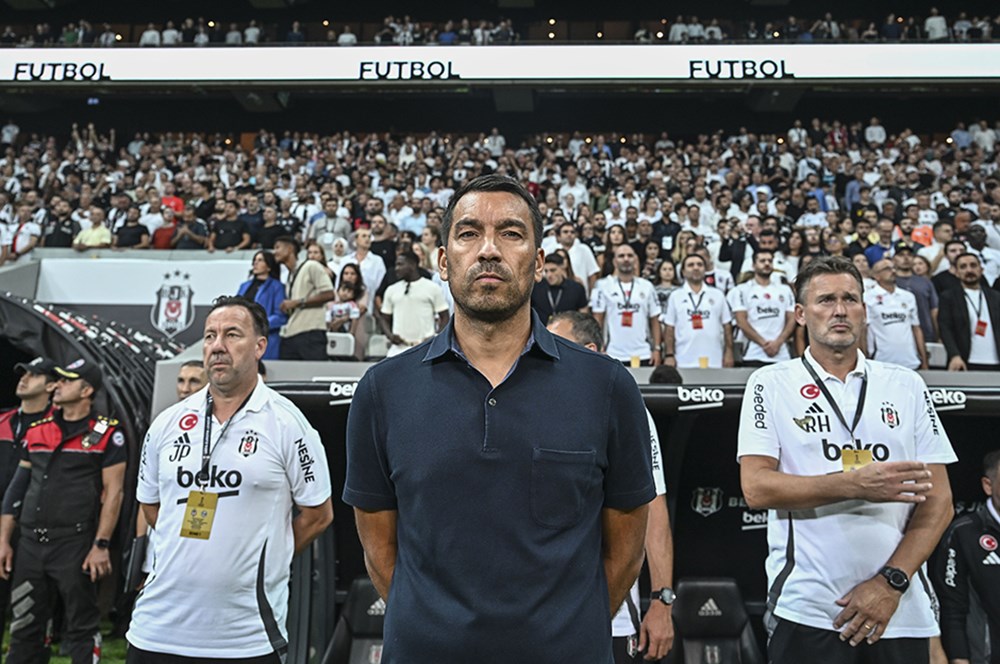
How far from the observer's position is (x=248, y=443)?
3209mm

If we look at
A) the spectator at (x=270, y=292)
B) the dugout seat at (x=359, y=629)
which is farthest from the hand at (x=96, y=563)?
the spectator at (x=270, y=292)

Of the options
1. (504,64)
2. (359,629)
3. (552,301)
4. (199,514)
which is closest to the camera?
(199,514)

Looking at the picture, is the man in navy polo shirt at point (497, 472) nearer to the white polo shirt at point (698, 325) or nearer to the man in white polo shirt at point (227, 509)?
the man in white polo shirt at point (227, 509)

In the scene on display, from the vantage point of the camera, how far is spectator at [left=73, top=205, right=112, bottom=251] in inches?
469

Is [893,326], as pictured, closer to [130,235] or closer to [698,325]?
[698,325]

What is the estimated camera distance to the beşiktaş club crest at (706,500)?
4449 mm

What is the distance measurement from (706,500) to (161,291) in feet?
28.4

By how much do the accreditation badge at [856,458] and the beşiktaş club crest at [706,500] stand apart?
5.54 feet

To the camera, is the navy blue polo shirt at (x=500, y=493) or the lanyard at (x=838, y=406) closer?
the navy blue polo shirt at (x=500, y=493)

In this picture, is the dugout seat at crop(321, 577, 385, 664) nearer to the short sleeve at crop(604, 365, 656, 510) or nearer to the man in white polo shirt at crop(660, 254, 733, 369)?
the short sleeve at crop(604, 365, 656, 510)

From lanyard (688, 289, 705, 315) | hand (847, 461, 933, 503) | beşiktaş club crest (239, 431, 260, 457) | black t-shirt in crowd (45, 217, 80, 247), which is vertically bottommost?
hand (847, 461, 933, 503)

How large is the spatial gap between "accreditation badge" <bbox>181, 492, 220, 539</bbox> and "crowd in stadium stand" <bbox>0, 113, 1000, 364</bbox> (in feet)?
16.1

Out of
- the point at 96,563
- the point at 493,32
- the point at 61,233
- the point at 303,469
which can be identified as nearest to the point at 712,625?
the point at 303,469

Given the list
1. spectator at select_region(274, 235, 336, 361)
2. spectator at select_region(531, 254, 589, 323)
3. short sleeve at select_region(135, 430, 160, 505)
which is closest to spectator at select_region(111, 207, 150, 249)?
spectator at select_region(274, 235, 336, 361)
